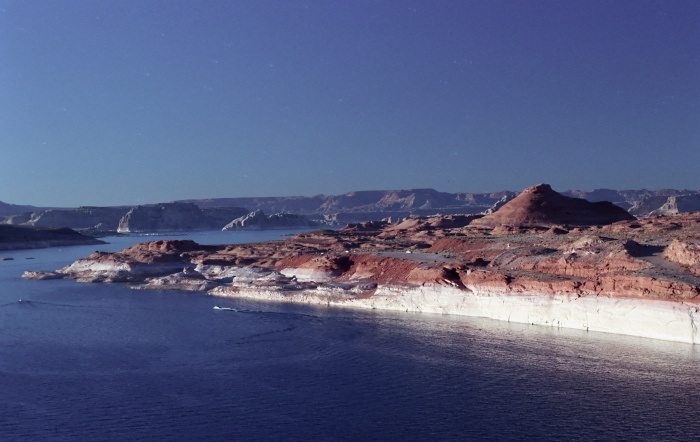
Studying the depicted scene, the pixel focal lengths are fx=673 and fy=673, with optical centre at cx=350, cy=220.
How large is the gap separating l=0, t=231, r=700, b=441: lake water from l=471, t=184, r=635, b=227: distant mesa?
40935mm

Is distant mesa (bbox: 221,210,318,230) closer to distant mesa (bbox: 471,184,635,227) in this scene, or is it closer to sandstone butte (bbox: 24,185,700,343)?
distant mesa (bbox: 471,184,635,227)

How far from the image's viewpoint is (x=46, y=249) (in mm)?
118562

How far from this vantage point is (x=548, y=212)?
74.8 metres

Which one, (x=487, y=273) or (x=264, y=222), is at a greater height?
(x=264, y=222)

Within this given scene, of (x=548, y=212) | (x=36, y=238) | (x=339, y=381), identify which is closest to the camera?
(x=339, y=381)

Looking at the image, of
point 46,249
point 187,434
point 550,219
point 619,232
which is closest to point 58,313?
point 187,434

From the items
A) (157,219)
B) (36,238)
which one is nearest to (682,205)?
(157,219)

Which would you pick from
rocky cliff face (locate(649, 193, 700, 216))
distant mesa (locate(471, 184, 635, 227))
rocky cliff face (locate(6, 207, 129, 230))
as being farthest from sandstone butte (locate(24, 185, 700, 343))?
rocky cliff face (locate(6, 207, 129, 230))

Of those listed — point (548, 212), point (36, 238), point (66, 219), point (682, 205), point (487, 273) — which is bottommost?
point (36, 238)

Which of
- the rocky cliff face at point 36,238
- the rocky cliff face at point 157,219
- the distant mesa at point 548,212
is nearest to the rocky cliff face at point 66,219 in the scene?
the rocky cliff face at point 157,219

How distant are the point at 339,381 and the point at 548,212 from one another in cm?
5659

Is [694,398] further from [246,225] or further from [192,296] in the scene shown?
[246,225]

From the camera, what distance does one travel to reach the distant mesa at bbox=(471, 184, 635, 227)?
2908 inches

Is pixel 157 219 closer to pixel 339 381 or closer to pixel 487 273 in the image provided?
pixel 487 273
